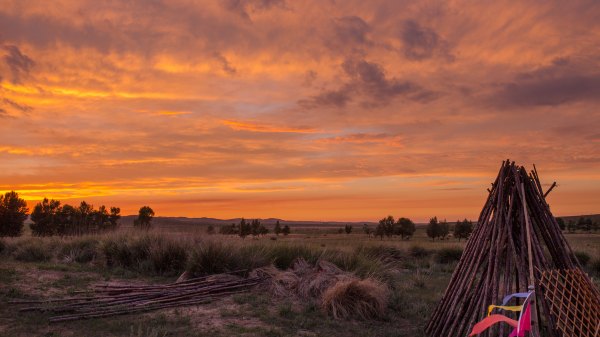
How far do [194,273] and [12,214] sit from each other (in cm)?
2541

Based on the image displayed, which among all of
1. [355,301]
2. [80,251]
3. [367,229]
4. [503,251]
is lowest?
[355,301]

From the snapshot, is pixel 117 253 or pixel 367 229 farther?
pixel 367 229

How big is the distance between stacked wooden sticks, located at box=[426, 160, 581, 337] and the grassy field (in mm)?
1297

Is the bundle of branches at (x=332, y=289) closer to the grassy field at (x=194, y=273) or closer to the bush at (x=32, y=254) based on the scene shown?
the grassy field at (x=194, y=273)

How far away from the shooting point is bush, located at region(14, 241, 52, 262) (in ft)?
43.2

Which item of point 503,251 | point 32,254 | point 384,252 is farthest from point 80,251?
point 503,251

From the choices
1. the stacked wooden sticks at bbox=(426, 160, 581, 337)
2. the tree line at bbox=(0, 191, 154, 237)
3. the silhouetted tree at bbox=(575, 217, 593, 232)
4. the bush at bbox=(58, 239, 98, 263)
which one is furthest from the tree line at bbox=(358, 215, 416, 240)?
the stacked wooden sticks at bbox=(426, 160, 581, 337)

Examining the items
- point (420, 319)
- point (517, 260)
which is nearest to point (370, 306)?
point (420, 319)

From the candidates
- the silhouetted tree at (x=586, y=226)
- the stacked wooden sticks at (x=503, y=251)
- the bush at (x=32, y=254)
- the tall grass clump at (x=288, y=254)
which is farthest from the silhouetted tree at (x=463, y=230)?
the stacked wooden sticks at (x=503, y=251)

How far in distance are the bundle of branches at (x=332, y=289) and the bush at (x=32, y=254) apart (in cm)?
713

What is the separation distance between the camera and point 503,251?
20.8ft

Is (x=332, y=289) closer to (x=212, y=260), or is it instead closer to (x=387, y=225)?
(x=212, y=260)

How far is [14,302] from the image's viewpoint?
7.56 metres

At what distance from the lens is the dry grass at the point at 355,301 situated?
785cm
